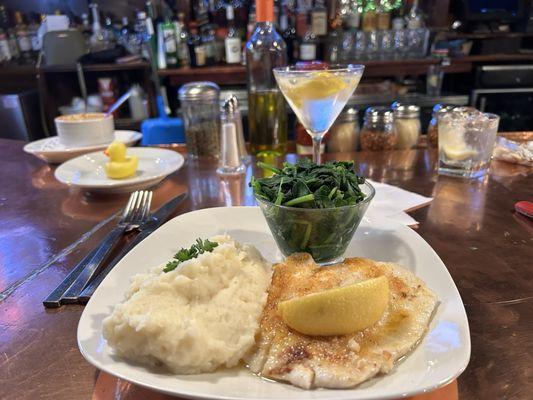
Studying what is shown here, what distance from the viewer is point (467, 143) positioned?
5.29 ft

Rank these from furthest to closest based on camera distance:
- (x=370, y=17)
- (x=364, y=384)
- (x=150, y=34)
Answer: (x=370, y=17) < (x=150, y=34) < (x=364, y=384)

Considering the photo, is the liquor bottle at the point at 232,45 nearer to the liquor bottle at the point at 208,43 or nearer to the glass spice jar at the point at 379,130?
the liquor bottle at the point at 208,43

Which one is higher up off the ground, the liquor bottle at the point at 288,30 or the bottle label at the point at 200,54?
the liquor bottle at the point at 288,30

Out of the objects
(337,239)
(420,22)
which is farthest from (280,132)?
(420,22)

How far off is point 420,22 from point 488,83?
102cm

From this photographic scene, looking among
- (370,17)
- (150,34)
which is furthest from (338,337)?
(370,17)

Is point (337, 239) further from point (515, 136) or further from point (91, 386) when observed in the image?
point (515, 136)

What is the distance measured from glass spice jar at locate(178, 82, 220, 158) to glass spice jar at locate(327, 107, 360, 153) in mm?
569

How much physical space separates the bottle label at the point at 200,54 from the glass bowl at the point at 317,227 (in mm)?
3925

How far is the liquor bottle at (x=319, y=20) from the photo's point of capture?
15.0 feet

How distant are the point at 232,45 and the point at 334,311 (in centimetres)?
427

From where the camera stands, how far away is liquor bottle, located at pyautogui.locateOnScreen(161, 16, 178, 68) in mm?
4363

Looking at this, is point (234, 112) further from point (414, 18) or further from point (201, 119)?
point (414, 18)

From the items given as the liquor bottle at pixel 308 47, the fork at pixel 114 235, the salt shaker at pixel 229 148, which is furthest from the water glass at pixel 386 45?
the fork at pixel 114 235
